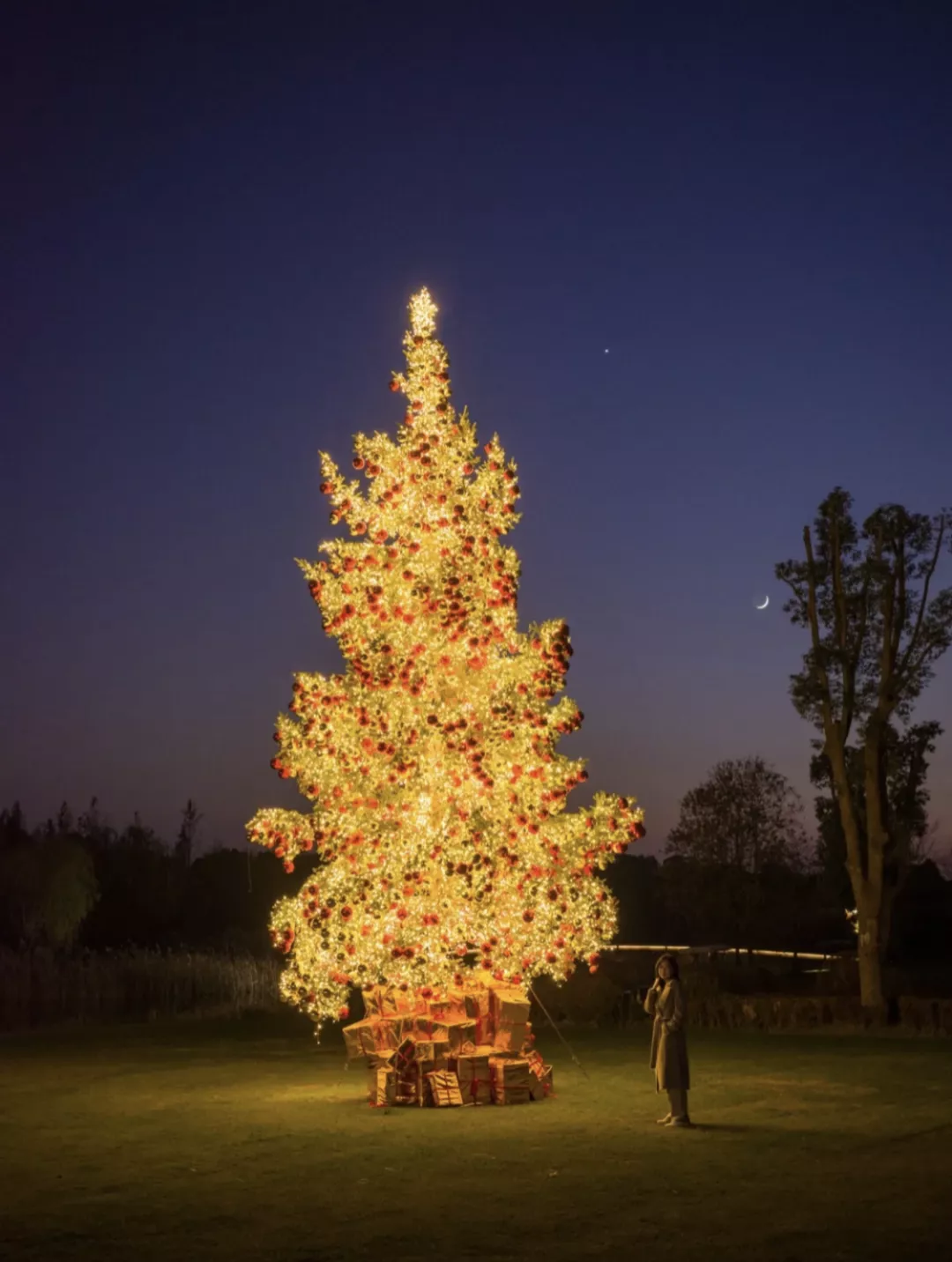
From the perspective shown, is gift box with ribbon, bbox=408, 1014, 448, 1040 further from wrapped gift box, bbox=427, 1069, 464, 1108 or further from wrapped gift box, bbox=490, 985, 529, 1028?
wrapped gift box, bbox=490, 985, 529, 1028

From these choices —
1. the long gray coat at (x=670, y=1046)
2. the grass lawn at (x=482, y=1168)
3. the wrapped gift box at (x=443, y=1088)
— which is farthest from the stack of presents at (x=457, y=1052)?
the long gray coat at (x=670, y=1046)

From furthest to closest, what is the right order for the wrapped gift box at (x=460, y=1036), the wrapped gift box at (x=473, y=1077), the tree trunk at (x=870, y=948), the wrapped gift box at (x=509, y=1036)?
the tree trunk at (x=870, y=948)
the wrapped gift box at (x=509, y=1036)
the wrapped gift box at (x=460, y=1036)
the wrapped gift box at (x=473, y=1077)

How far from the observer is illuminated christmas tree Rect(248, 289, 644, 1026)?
51.8 ft

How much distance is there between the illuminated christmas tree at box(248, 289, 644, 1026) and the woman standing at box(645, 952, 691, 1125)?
233 centimetres

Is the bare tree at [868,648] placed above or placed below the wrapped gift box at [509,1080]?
above

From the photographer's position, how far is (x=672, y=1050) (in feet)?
43.5

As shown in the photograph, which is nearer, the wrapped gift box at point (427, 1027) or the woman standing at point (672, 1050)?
the woman standing at point (672, 1050)

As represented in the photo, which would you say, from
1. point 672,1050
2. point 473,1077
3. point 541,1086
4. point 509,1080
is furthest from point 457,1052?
point 672,1050

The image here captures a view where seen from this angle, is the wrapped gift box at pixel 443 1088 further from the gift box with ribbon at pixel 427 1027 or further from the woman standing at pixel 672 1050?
the woman standing at pixel 672 1050

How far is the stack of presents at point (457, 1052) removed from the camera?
49.9ft

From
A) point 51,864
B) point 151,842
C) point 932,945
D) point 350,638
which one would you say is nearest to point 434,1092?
point 350,638

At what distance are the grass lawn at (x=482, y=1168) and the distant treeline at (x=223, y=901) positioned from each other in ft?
56.5

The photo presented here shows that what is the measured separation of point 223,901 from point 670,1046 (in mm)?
56856

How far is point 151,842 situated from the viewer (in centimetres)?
6875
